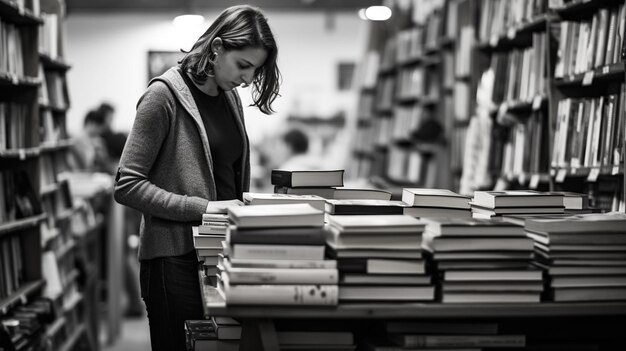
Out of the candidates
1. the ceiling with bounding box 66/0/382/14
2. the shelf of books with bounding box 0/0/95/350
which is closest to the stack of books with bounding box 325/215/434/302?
the shelf of books with bounding box 0/0/95/350

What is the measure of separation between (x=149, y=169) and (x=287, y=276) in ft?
2.33

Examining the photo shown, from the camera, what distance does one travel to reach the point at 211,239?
7.29 ft

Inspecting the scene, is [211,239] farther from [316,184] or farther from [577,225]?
[577,225]

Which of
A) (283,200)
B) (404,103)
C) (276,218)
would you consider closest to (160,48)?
(404,103)

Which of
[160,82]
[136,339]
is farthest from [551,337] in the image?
[136,339]

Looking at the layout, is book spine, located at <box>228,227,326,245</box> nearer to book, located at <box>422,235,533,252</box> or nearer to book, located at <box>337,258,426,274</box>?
book, located at <box>337,258,426,274</box>

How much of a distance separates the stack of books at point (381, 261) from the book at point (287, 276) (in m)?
0.05

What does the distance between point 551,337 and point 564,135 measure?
1557 millimetres

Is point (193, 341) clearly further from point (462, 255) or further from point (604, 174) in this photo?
point (604, 174)

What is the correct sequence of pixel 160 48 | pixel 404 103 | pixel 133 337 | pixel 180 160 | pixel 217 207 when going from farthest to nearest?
pixel 160 48, pixel 404 103, pixel 133 337, pixel 180 160, pixel 217 207

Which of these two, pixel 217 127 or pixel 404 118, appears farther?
pixel 404 118

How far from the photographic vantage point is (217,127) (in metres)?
2.49

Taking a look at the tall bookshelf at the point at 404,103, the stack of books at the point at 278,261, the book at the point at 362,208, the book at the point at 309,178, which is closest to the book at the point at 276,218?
the stack of books at the point at 278,261

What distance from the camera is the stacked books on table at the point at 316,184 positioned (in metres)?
2.39
